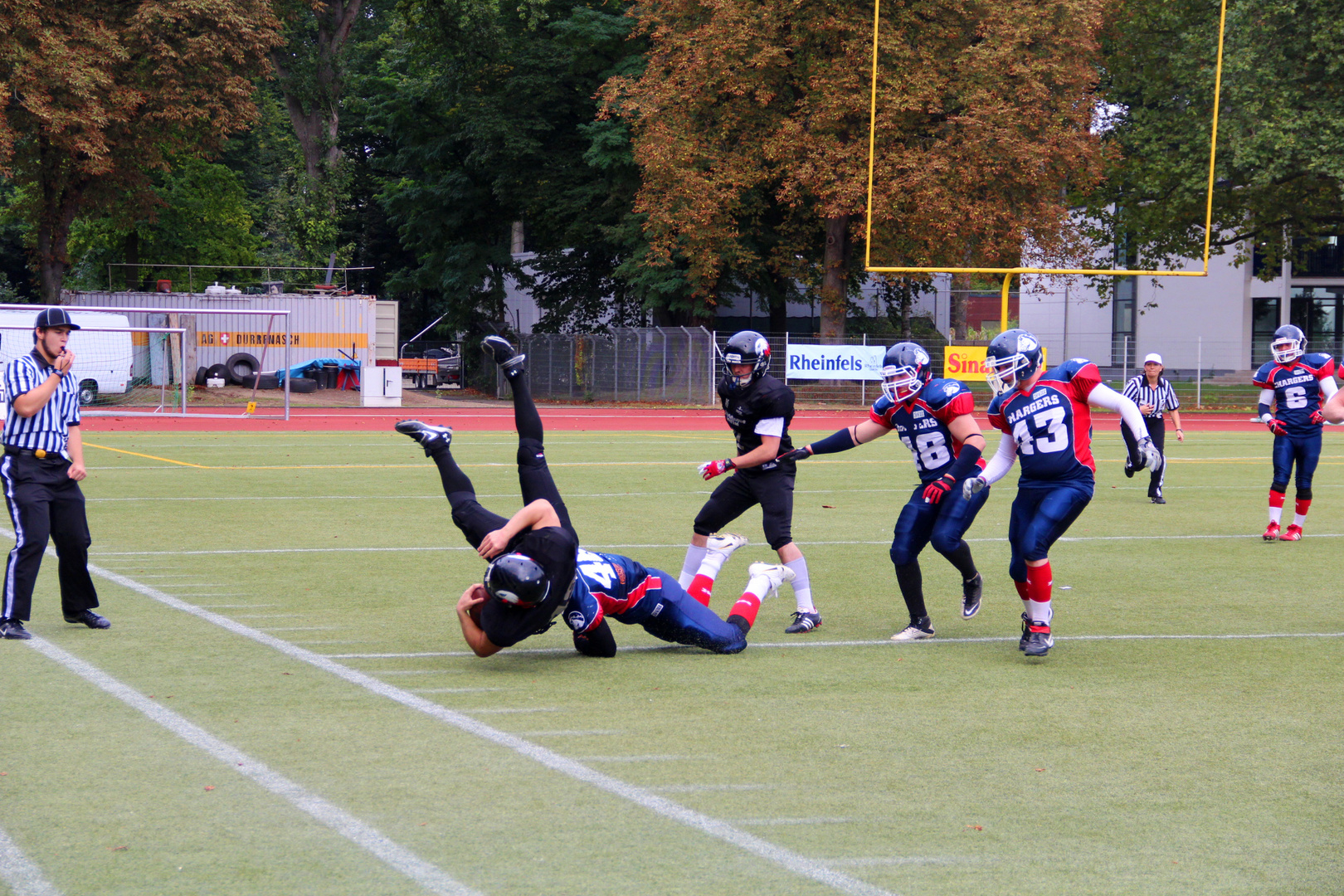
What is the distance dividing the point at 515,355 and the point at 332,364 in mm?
34624

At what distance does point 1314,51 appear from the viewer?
116ft

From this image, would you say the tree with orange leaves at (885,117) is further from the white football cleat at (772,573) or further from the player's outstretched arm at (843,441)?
the white football cleat at (772,573)

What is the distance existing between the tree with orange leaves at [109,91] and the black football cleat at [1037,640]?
33.4m

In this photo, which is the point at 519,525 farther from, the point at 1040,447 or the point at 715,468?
the point at 1040,447

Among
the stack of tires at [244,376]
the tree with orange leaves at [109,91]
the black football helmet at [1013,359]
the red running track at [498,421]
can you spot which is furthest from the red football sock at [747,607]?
the stack of tires at [244,376]

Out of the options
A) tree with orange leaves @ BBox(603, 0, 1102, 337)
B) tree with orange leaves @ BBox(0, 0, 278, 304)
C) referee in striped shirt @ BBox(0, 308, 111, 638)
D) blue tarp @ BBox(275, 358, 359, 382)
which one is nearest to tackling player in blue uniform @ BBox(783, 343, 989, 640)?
referee in striped shirt @ BBox(0, 308, 111, 638)

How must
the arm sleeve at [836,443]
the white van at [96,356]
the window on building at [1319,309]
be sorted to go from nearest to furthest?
the arm sleeve at [836,443], the white van at [96,356], the window on building at [1319,309]

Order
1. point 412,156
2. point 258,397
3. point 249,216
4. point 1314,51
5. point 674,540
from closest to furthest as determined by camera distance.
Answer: point 674,540, point 1314,51, point 258,397, point 412,156, point 249,216

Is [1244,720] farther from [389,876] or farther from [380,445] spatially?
[380,445]

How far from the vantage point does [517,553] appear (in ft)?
22.8

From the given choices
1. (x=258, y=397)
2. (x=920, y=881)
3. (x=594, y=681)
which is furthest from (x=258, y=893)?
(x=258, y=397)

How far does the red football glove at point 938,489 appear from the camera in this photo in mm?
8109

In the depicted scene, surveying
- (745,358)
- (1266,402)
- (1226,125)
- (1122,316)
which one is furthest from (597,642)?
(1122,316)

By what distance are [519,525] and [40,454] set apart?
3.23 metres
